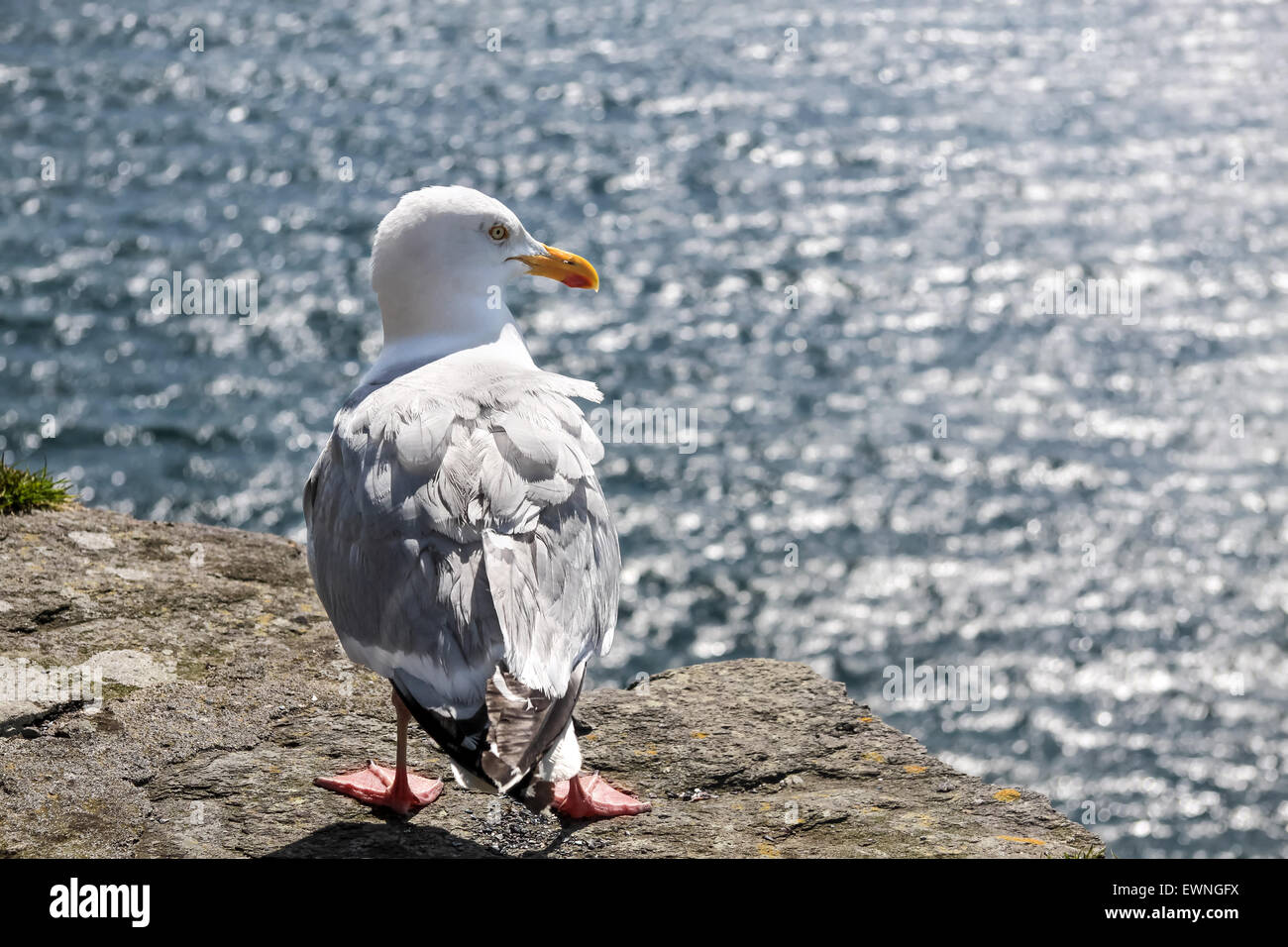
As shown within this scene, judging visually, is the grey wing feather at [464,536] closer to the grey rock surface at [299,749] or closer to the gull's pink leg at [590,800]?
the gull's pink leg at [590,800]

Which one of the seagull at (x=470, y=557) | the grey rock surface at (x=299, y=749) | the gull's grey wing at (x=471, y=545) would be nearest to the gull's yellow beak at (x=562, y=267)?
the seagull at (x=470, y=557)

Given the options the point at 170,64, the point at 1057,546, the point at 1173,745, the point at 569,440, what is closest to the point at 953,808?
the point at 569,440

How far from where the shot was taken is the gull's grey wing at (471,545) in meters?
4.86

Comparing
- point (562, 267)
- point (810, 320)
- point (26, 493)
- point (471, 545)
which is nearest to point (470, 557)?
point (471, 545)

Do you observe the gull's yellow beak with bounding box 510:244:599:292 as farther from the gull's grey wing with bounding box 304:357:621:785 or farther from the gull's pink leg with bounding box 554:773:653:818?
the gull's pink leg with bounding box 554:773:653:818

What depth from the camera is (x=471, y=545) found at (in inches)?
204

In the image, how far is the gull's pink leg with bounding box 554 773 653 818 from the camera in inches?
223

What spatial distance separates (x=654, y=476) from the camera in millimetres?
22594

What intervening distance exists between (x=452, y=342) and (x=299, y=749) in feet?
6.77

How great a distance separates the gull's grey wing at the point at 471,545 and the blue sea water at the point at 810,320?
1385 cm

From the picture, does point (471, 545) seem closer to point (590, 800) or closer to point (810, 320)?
point (590, 800)

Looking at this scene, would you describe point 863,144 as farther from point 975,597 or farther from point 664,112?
point 975,597

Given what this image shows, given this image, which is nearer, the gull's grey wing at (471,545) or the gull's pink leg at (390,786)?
the gull's grey wing at (471,545)

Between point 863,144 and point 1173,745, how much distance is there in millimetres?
18284
